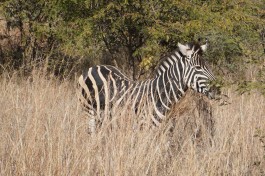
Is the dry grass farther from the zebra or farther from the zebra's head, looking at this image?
the zebra's head

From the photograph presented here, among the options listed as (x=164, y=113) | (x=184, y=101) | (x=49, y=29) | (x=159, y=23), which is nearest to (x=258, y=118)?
(x=184, y=101)

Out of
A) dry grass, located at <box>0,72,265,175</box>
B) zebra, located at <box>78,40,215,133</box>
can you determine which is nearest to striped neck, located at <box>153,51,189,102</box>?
zebra, located at <box>78,40,215,133</box>

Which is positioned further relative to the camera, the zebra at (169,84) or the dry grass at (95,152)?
the zebra at (169,84)

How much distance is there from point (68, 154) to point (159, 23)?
4512 millimetres

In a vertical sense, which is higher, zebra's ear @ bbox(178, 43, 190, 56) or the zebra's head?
zebra's ear @ bbox(178, 43, 190, 56)

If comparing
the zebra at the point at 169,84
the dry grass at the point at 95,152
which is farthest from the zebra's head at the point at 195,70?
the dry grass at the point at 95,152

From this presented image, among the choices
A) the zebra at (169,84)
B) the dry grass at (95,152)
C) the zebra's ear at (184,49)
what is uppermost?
the zebra's ear at (184,49)

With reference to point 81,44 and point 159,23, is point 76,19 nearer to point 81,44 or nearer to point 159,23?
point 81,44

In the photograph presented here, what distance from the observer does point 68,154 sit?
3182 mm

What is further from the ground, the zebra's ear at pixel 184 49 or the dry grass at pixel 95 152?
the zebra's ear at pixel 184 49

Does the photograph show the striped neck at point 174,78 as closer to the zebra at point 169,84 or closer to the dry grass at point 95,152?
the zebra at point 169,84

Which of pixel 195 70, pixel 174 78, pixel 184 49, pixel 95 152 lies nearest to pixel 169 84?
pixel 174 78

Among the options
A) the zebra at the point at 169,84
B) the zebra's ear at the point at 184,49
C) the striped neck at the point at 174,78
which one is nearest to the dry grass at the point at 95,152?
the zebra at the point at 169,84

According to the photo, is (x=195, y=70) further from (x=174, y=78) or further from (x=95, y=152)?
(x=95, y=152)
